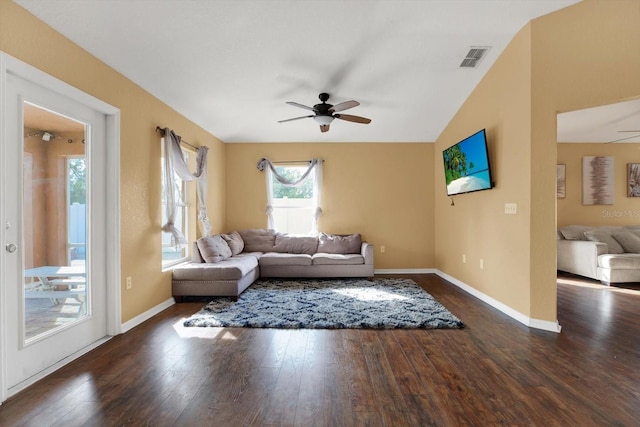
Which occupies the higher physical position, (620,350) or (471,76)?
(471,76)

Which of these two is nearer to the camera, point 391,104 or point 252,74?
point 252,74

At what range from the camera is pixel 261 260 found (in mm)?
5332

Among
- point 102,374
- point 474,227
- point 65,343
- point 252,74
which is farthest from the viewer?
point 474,227

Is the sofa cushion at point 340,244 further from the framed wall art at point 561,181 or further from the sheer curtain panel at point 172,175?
the framed wall art at point 561,181

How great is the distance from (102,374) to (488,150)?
4.51 metres

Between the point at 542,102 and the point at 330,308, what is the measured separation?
10.3 feet

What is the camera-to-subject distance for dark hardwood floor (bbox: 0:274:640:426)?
1.81 m

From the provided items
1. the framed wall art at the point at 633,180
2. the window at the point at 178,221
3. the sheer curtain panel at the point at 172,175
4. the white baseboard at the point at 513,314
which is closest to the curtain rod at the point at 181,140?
the sheer curtain panel at the point at 172,175

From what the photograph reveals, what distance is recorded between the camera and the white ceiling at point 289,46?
271cm

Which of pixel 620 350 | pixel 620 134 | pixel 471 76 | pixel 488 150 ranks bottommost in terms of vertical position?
pixel 620 350

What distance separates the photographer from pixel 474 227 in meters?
4.49

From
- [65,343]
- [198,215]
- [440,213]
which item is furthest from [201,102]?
[440,213]

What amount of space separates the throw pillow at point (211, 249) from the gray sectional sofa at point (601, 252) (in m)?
5.91

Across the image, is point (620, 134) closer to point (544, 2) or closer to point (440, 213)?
point (440, 213)
